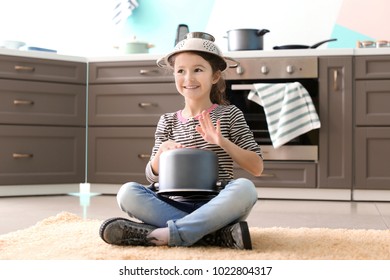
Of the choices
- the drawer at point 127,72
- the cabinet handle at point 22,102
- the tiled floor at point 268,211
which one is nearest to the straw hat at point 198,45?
the tiled floor at point 268,211

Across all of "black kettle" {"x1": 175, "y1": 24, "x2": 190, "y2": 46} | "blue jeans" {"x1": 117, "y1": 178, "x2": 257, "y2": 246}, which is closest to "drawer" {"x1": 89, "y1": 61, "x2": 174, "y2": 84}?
"black kettle" {"x1": 175, "y1": 24, "x2": 190, "y2": 46}

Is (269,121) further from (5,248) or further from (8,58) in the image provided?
(5,248)

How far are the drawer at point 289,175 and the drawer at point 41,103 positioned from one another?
4.11ft

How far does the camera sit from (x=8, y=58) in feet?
12.2

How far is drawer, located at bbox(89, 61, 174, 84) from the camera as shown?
384 centimetres

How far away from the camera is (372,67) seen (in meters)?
3.57

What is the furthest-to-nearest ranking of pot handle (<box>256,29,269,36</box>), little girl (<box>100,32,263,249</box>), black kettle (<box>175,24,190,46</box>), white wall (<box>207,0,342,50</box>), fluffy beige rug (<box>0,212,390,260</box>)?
1. white wall (<box>207,0,342,50</box>)
2. black kettle (<box>175,24,190,46</box>)
3. pot handle (<box>256,29,269,36</box>)
4. little girl (<box>100,32,263,249</box>)
5. fluffy beige rug (<box>0,212,390,260</box>)

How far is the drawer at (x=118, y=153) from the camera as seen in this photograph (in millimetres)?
3855

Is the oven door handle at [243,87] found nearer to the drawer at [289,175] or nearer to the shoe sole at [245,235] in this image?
the drawer at [289,175]

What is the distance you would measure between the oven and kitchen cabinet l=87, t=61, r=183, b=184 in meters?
0.40

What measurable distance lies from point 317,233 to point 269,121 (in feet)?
5.18

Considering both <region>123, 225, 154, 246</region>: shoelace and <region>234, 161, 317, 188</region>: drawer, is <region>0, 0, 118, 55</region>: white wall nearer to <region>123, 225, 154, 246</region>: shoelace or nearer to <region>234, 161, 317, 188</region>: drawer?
<region>234, 161, 317, 188</region>: drawer

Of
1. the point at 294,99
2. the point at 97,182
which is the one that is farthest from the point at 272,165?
the point at 97,182

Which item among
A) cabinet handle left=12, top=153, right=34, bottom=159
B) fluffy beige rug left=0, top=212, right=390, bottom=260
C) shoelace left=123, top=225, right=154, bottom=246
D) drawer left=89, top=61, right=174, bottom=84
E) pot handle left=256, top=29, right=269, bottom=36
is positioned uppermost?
pot handle left=256, top=29, right=269, bottom=36
